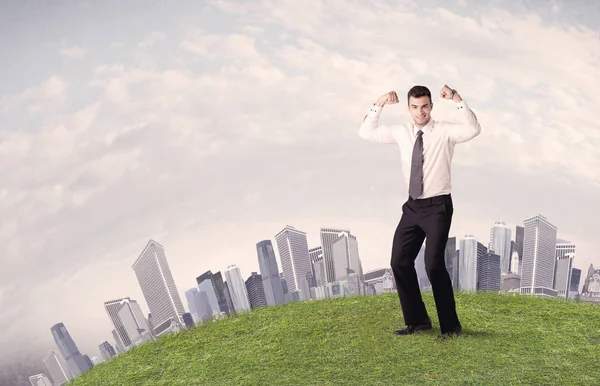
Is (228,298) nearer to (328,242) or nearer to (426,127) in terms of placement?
(328,242)

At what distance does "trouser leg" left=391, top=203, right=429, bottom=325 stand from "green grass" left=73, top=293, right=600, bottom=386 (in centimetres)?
39

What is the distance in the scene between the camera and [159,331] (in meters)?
8.56

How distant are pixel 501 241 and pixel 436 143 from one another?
4766mm

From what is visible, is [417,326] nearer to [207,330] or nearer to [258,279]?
[207,330]

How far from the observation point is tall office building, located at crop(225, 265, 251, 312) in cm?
878

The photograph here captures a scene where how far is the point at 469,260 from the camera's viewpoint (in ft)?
31.7

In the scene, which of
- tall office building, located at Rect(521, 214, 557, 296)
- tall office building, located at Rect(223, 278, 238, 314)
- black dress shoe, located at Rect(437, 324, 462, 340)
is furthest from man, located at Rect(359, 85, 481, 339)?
tall office building, located at Rect(521, 214, 557, 296)

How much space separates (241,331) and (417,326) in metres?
1.88

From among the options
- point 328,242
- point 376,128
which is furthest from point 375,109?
point 328,242

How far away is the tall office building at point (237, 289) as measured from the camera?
8.78 metres

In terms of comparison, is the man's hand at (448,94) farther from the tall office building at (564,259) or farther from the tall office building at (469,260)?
the tall office building at (564,259)

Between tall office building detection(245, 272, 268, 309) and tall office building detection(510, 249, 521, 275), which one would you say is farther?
tall office building detection(510, 249, 521, 275)

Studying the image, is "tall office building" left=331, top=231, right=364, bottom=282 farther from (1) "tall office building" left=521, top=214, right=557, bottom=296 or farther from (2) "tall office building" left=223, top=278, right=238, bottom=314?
(1) "tall office building" left=521, top=214, right=557, bottom=296

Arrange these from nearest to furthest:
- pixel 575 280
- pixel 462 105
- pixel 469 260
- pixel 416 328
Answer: pixel 462 105, pixel 416 328, pixel 469 260, pixel 575 280
